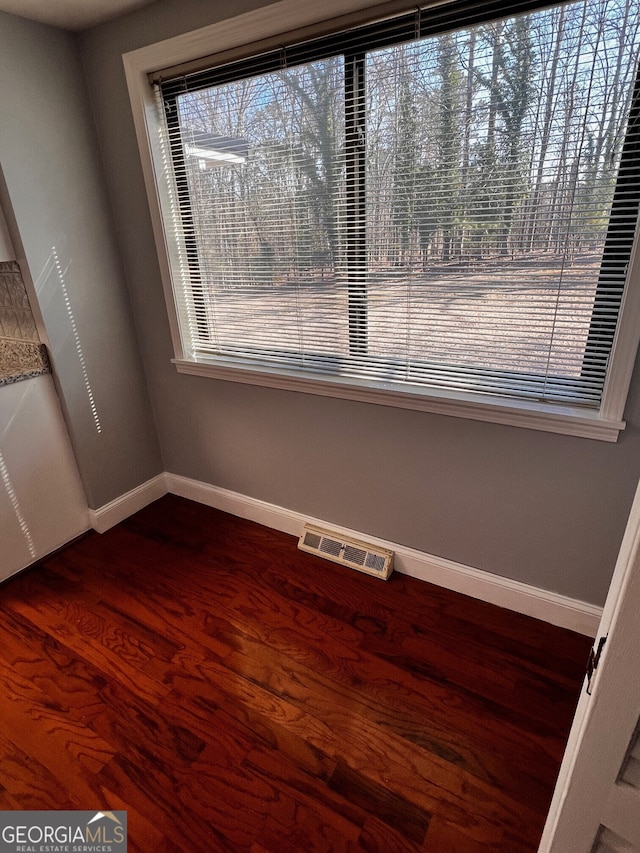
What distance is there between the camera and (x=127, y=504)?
264 centimetres

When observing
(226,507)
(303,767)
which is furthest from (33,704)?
(226,507)

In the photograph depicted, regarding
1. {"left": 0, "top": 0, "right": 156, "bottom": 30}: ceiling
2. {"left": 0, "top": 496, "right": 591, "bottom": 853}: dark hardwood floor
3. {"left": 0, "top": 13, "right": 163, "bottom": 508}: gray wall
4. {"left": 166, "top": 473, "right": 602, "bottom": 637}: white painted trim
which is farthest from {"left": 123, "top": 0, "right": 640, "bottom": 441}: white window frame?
{"left": 0, "top": 496, "right": 591, "bottom": 853}: dark hardwood floor

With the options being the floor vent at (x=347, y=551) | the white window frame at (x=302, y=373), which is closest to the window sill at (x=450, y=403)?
the white window frame at (x=302, y=373)

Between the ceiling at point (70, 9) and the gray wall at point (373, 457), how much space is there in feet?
0.17

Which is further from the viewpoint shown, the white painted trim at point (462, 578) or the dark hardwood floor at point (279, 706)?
the white painted trim at point (462, 578)

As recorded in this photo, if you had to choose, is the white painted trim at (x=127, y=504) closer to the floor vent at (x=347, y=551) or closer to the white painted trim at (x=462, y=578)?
the white painted trim at (x=462, y=578)

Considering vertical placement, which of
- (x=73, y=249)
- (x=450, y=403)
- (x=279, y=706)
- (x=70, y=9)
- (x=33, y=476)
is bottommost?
(x=279, y=706)

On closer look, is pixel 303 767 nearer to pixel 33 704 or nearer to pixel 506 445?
pixel 33 704

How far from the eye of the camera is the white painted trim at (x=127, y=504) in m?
2.52

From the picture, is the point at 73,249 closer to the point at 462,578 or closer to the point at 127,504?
the point at 127,504

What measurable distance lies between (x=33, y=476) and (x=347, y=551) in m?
1.49

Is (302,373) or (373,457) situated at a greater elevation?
(302,373)

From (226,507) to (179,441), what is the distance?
18.0 inches

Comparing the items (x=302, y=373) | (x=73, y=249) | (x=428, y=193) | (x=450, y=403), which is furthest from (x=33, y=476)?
(x=428, y=193)
